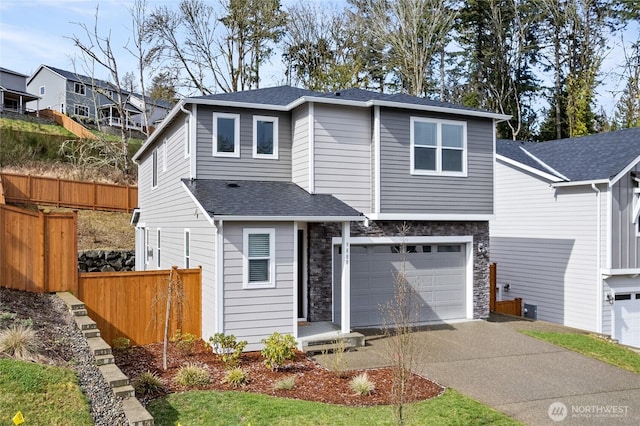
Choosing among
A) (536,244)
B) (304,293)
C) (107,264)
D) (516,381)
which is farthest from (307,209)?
(107,264)

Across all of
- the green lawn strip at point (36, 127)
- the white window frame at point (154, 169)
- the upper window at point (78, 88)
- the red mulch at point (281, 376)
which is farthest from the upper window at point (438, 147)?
the upper window at point (78, 88)

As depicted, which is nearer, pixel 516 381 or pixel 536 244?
pixel 516 381

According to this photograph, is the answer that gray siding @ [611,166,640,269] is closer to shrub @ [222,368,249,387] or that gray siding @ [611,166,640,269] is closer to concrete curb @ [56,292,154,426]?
shrub @ [222,368,249,387]

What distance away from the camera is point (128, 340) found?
10.5m

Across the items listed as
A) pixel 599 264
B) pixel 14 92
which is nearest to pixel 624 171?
pixel 599 264

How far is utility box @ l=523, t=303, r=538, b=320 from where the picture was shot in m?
17.1

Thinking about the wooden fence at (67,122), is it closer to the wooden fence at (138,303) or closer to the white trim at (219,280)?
the wooden fence at (138,303)

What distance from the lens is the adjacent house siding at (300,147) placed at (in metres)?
12.6

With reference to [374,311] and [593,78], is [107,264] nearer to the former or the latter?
[374,311]

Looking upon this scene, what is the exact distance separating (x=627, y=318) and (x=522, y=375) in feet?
28.0

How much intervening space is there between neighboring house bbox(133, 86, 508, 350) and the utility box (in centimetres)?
382

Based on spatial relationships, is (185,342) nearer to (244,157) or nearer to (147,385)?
(147,385)

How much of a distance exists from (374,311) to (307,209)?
3.66 m

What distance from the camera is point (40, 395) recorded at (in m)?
5.97
